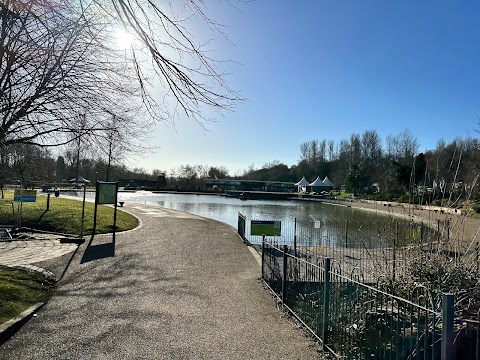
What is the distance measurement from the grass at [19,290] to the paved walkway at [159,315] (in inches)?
12.1

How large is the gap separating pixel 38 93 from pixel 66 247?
7814 millimetres

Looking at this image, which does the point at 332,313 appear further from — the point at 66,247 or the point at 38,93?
the point at 66,247

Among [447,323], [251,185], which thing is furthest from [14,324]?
[251,185]

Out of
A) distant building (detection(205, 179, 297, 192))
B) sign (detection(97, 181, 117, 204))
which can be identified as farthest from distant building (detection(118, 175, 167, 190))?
sign (detection(97, 181, 117, 204))

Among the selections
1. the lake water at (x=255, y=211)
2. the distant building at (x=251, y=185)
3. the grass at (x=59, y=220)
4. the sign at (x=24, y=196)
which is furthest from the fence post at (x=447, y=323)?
the distant building at (x=251, y=185)

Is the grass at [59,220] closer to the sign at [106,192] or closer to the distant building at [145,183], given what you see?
the sign at [106,192]

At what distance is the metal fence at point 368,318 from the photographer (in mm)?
3426

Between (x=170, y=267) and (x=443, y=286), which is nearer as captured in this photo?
(x=443, y=286)

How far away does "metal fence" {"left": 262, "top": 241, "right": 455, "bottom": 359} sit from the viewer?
343 centimetres

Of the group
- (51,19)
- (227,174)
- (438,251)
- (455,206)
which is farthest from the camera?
(227,174)

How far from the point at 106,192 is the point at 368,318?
13.2 metres

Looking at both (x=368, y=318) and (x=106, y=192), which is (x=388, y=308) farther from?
(x=106, y=192)

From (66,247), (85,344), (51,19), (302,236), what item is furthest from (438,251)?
(302,236)

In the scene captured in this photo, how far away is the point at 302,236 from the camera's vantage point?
20.9 meters
